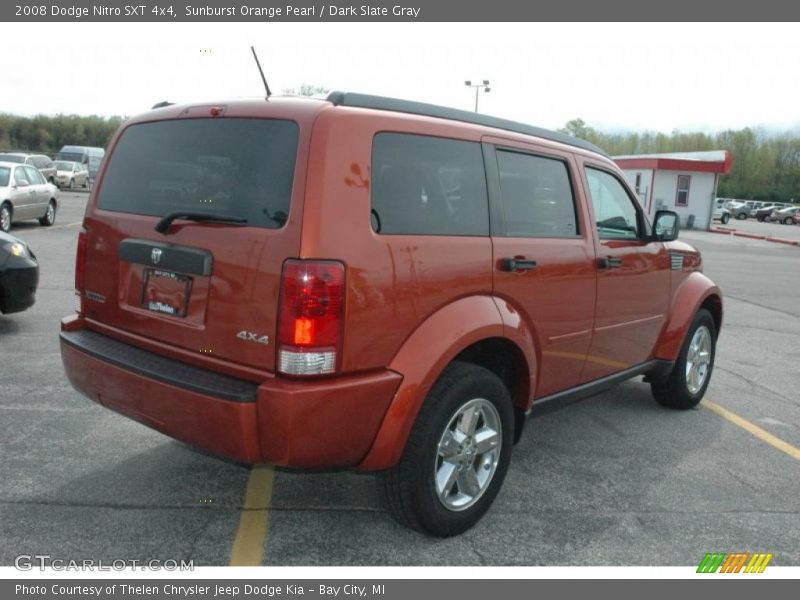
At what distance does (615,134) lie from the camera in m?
147

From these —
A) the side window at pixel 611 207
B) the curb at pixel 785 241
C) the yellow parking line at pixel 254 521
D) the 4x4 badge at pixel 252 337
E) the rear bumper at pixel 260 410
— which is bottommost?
the yellow parking line at pixel 254 521

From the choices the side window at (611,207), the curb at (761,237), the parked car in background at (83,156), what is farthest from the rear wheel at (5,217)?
the curb at (761,237)

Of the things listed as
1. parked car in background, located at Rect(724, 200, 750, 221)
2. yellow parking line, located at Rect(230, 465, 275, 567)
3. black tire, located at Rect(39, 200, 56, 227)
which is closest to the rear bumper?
yellow parking line, located at Rect(230, 465, 275, 567)

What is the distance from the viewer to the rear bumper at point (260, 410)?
2713 millimetres

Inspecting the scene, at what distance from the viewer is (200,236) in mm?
2945

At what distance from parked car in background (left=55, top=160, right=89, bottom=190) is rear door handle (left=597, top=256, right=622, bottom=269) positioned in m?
34.6

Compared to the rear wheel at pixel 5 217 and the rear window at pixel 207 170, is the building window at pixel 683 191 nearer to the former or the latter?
the rear wheel at pixel 5 217

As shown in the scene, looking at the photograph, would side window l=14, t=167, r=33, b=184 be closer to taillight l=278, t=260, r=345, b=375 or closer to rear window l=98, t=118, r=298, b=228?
rear window l=98, t=118, r=298, b=228

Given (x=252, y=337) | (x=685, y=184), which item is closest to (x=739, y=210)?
(x=685, y=184)

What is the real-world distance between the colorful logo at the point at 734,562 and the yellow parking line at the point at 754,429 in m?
1.60

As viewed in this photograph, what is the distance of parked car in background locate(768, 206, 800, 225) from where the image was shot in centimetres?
5503

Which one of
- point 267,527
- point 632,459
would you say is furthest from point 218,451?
point 632,459

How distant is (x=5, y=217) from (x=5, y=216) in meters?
0.02

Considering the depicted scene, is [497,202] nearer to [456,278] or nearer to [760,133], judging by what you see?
[456,278]
